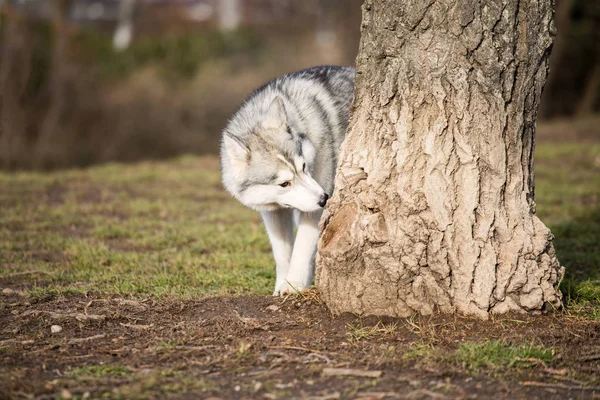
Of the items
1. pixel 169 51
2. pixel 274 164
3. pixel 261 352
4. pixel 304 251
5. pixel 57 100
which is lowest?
pixel 261 352

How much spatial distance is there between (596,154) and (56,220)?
8.59 m

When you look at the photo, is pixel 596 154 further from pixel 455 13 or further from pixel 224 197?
pixel 455 13

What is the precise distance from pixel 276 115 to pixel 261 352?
189 centimetres

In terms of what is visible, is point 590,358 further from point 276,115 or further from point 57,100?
point 57,100

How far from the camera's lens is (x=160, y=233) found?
7.24 m

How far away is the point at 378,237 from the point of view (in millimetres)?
4246

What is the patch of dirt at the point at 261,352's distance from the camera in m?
3.33

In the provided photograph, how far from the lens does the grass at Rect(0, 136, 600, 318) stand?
545cm

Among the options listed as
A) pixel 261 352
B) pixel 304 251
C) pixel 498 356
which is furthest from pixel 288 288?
pixel 498 356

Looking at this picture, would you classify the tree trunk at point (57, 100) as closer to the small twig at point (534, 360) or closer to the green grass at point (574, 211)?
the green grass at point (574, 211)

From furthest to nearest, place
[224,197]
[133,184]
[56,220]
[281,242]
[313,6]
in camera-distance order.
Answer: [313,6] → [133,184] → [224,197] → [56,220] → [281,242]

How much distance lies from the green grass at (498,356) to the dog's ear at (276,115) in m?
2.09

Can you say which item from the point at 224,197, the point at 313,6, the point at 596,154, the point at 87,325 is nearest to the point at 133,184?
the point at 224,197

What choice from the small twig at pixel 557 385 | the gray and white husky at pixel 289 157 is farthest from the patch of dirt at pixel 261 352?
the gray and white husky at pixel 289 157
